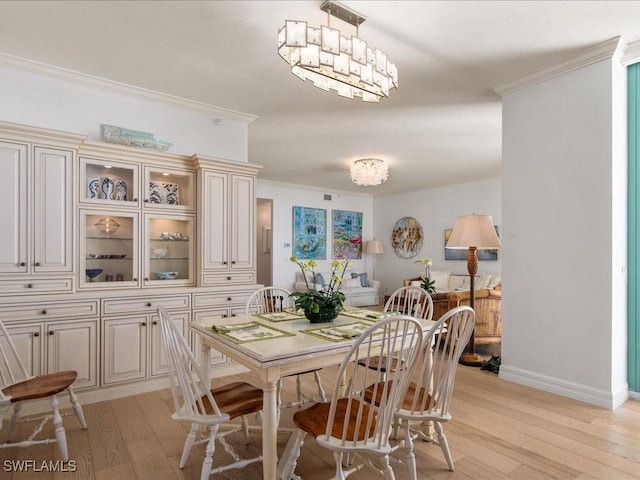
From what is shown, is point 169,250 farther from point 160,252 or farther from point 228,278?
point 228,278

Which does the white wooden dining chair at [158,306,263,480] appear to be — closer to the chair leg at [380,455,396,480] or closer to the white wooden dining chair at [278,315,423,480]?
the white wooden dining chair at [278,315,423,480]

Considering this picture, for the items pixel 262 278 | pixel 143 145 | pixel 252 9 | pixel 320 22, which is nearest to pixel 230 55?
pixel 252 9

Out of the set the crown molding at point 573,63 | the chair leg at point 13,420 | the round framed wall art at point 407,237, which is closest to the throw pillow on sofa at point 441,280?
the round framed wall art at point 407,237

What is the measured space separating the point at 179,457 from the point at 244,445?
375 millimetres

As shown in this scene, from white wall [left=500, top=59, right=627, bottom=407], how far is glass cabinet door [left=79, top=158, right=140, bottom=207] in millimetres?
3441

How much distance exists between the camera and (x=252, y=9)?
2322 mm

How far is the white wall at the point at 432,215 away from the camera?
726 centimetres

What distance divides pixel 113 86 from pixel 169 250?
5.10 ft

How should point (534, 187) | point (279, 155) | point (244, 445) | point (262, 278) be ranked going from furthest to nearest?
point (262, 278)
point (279, 155)
point (534, 187)
point (244, 445)

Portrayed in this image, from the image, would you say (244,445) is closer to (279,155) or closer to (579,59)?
(579,59)

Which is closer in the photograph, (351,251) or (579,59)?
(579,59)

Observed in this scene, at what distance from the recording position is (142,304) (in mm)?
3162

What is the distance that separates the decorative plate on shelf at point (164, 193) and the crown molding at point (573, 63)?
10.6 feet

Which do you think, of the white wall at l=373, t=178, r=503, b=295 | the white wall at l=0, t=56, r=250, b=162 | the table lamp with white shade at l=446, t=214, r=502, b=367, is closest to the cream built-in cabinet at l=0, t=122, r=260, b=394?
the white wall at l=0, t=56, r=250, b=162
